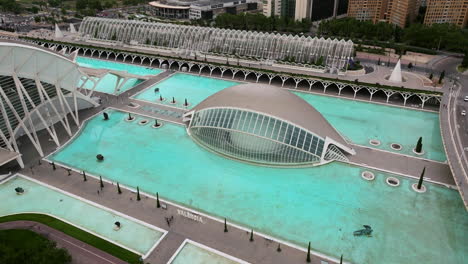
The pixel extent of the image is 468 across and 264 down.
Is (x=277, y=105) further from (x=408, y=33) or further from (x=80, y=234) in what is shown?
(x=408, y=33)

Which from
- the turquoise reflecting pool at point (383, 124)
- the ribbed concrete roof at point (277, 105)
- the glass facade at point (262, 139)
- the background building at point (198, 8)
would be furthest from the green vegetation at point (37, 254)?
the background building at point (198, 8)

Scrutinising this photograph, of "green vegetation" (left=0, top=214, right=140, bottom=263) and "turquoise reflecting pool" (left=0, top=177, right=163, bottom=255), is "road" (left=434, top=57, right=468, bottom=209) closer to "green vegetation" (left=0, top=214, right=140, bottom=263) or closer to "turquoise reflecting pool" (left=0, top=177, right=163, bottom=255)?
"turquoise reflecting pool" (left=0, top=177, right=163, bottom=255)

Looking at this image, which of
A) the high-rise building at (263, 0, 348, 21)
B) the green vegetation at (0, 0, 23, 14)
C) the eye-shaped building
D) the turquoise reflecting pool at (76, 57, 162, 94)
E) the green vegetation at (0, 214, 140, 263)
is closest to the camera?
the green vegetation at (0, 214, 140, 263)

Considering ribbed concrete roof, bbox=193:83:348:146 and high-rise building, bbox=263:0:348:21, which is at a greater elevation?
high-rise building, bbox=263:0:348:21

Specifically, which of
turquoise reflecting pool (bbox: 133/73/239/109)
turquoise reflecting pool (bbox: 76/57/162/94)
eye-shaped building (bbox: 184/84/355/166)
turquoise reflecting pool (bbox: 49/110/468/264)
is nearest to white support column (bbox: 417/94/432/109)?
eye-shaped building (bbox: 184/84/355/166)

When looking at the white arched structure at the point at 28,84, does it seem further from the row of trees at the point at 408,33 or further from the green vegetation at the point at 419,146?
the row of trees at the point at 408,33

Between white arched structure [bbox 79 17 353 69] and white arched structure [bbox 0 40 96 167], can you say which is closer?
white arched structure [bbox 0 40 96 167]
